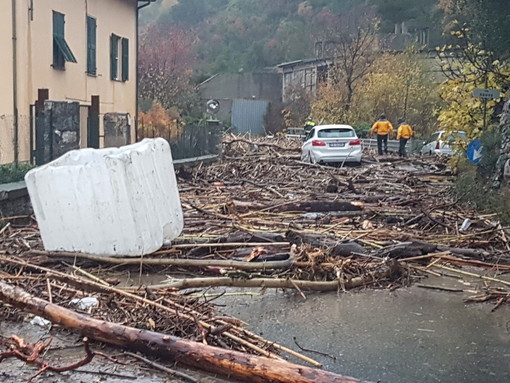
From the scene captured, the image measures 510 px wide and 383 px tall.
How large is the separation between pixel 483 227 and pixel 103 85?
18.2 m

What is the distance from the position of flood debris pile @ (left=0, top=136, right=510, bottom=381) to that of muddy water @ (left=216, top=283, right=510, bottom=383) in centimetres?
28

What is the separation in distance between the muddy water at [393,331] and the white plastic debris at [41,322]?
1.64 metres

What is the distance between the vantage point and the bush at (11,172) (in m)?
12.0

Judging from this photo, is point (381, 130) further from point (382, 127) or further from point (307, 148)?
point (307, 148)

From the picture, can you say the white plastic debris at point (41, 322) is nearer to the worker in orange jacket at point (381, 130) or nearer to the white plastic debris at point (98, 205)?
the white plastic debris at point (98, 205)

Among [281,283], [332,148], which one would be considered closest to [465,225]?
[281,283]

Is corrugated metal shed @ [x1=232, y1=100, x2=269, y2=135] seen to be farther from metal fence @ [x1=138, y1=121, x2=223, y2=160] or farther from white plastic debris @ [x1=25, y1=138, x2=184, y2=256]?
white plastic debris @ [x1=25, y1=138, x2=184, y2=256]

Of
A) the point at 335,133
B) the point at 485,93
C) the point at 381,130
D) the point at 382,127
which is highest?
the point at 485,93

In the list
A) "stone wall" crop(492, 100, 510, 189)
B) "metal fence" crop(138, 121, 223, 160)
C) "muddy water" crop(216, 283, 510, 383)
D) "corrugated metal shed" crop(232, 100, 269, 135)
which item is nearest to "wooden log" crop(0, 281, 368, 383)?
"muddy water" crop(216, 283, 510, 383)

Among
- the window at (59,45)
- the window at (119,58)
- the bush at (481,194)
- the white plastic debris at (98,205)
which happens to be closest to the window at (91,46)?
the window at (119,58)

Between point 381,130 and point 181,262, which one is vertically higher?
point 381,130

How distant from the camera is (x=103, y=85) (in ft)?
84.7

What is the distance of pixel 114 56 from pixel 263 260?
2037 cm

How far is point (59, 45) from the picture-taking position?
21578 millimetres
